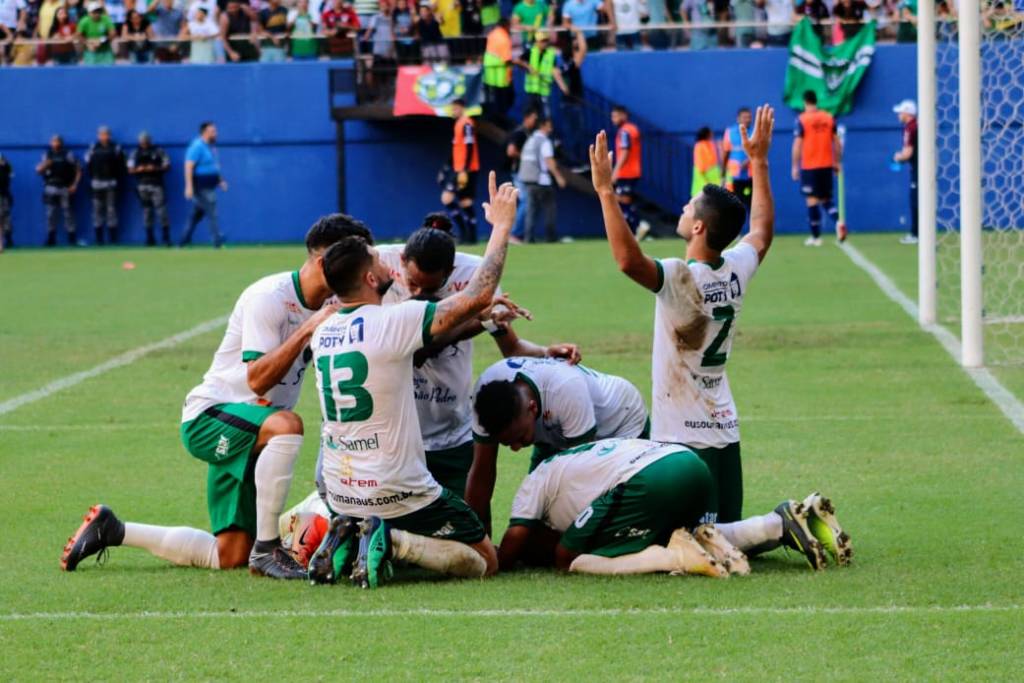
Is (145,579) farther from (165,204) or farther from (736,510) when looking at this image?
(165,204)

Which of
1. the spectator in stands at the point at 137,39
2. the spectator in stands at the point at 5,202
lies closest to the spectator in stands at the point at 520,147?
the spectator in stands at the point at 137,39

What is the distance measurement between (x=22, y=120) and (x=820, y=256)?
1744 centimetres

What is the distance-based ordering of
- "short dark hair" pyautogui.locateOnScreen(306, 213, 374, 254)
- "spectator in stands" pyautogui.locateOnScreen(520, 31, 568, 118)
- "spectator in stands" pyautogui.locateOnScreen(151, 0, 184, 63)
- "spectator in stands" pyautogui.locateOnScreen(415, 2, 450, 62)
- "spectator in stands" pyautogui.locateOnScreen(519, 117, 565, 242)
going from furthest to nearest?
"spectator in stands" pyautogui.locateOnScreen(151, 0, 184, 63) → "spectator in stands" pyautogui.locateOnScreen(415, 2, 450, 62) → "spectator in stands" pyautogui.locateOnScreen(520, 31, 568, 118) → "spectator in stands" pyautogui.locateOnScreen(519, 117, 565, 242) → "short dark hair" pyautogui.locateOnScreen(306, 213, 374, 254)

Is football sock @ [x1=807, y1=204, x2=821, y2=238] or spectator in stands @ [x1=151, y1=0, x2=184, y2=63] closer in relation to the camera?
football sock @ [x1=807, y1=204, x2=821, y2=238]

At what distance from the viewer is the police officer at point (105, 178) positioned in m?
31.9

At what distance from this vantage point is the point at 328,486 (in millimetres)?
6449

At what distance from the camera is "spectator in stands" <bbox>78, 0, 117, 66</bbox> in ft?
108

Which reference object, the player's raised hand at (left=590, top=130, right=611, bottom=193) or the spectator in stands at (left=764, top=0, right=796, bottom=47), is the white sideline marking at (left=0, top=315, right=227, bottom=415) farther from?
the spectator in stands at (left=764, top=0, right=796, bottom=47)

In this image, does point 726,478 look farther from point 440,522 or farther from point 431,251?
point 431,251

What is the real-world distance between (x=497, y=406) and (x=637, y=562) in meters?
0.85

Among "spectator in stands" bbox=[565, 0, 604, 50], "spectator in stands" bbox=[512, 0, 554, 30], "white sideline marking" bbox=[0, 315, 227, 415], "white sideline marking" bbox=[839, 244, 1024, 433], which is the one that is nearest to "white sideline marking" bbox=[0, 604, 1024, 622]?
"white sideline marking" bbox=[839, 244, 1024, 433]

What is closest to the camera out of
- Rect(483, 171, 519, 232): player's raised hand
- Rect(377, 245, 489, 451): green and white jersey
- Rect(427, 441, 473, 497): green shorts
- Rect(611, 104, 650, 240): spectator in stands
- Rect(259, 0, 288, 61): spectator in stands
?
→ Rect(483, 171, 519, 232): player's raised hand

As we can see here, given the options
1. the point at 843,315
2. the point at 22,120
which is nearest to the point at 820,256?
the point at 843,315

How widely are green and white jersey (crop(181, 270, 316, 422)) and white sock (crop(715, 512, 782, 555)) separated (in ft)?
6.41
